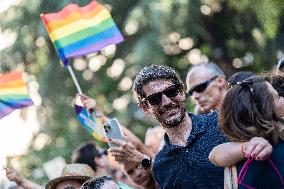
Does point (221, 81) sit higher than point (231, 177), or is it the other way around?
point (231, 177)

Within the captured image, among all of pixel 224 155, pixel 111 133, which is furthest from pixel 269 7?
pixel 224 155

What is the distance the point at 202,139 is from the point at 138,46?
7601mm

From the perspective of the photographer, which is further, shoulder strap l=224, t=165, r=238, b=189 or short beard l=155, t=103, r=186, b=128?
short beard l=155, t=103, r=186, b=128

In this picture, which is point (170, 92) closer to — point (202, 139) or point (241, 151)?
point (202, 139)

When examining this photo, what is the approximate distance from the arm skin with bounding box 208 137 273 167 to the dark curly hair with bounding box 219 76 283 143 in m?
0.04

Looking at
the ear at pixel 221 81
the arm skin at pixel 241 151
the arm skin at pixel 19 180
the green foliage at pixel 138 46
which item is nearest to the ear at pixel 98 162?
the arm skin at pixel 19 180

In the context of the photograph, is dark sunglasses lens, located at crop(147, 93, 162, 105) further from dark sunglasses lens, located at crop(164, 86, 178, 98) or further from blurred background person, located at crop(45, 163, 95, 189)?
blurred background person, located at crop(45, 163, 95, 189)


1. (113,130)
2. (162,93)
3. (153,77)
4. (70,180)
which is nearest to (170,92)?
(162,93)

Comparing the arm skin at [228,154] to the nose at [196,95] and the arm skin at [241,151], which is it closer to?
the arm skin at [241,151]

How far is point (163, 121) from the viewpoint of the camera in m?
4.88

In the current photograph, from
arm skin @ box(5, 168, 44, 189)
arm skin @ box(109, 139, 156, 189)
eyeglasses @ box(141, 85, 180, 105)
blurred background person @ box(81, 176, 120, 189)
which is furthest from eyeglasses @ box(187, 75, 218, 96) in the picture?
blurred background person @ box(81, 176, 120, 189)

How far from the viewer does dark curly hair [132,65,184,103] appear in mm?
4953

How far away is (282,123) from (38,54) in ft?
34.2

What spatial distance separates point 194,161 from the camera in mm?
4727
